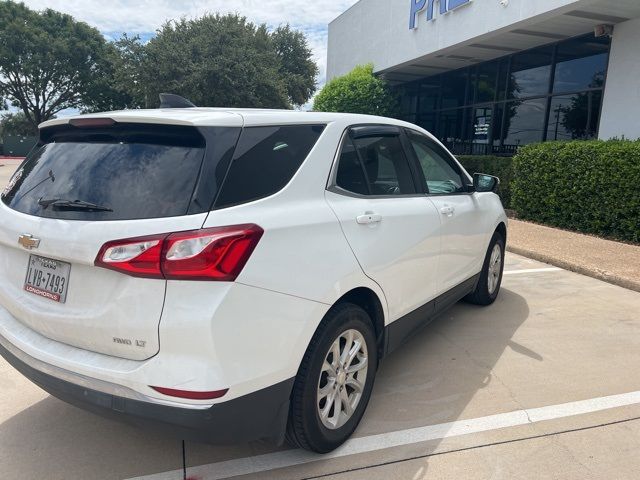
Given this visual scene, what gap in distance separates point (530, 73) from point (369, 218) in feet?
38.2

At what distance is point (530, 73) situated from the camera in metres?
12.7

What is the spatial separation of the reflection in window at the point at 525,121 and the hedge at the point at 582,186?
231 cm

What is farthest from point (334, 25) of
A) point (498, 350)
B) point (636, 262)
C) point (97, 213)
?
point (97, 213)

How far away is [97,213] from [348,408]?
162 cm

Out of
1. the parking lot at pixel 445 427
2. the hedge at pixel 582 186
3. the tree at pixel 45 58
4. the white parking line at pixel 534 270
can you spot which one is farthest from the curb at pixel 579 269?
the tree at pixel 45 58

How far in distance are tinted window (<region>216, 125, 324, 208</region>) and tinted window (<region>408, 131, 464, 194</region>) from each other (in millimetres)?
1369

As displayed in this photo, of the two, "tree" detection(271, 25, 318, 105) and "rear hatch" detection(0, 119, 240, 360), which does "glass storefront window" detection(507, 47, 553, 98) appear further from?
"tree" detection(271, 25, 318, 105)

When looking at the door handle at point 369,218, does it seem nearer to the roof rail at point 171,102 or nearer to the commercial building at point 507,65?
the roof rail at point 171,102

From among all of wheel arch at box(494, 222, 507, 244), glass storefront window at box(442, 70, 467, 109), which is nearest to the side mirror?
wheel arch at box(494, 222, 507, 244)

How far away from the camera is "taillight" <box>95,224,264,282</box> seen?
2.01m

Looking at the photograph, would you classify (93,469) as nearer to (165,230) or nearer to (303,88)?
(165,230)

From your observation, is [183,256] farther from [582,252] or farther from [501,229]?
[582,252]

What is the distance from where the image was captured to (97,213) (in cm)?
219

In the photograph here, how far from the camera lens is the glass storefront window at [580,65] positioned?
10.7 meters
